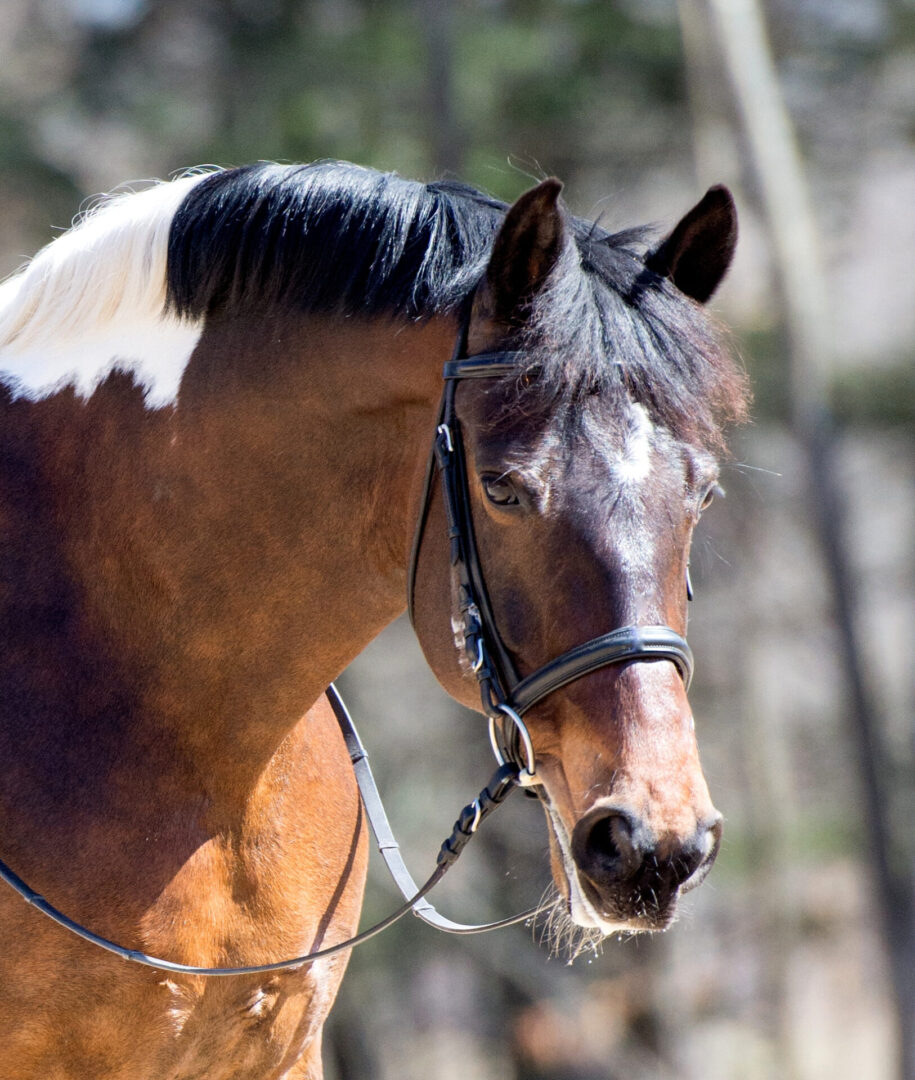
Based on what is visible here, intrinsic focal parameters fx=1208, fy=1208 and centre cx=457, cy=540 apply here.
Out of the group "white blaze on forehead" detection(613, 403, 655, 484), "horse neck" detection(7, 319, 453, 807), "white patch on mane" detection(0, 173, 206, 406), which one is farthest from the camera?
"white patch on mane" detection(0, 173, 206, 406)

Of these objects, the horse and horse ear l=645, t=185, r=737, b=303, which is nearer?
the horse

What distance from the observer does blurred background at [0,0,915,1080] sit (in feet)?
31.9

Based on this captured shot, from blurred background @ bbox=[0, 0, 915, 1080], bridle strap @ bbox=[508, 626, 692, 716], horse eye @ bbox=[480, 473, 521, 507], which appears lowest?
blurred background @ bbox=[0, 0, 915, 1080]

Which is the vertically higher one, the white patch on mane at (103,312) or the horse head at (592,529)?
the white patch on mane at (103,312)

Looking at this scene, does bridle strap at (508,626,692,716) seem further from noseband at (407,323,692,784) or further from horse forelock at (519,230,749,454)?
horse forelock at (519,230,749,454)

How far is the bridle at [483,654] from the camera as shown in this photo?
1.94 metres

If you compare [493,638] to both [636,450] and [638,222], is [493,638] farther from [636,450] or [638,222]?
[638,222]

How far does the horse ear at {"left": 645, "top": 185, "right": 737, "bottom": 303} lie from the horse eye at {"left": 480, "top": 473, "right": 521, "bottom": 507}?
61 cm

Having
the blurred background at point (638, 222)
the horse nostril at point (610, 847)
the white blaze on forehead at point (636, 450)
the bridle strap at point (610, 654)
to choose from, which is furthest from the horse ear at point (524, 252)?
the blurred background at point (638, 222)

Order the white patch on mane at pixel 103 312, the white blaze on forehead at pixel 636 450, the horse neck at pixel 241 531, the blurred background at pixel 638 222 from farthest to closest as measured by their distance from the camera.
A: 1. the blurred background at pixel 638 222
2. the white patch on mane at pixel 103 312
3. the horse neck at pixel 241 531
4. the white blaze on forehead at pixel 636 450

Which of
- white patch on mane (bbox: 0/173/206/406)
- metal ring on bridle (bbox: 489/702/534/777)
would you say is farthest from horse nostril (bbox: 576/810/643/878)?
white patch on mane (bbox: 0/173/206/406)

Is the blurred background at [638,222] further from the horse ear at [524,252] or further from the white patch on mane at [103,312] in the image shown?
the horse ear at [524,252]

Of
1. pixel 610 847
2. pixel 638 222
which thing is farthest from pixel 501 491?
pixel 638 222

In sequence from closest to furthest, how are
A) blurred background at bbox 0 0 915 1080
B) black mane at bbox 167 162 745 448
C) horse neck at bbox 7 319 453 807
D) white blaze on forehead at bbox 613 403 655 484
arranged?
A: 1. white blaze on forehead at bbox 613 403 655 484
2. black mane at bbox 167 162 745 448
3. horse neck at bbox 7 319 453 807
4. blurred background at bbox 0 0 915 1080
